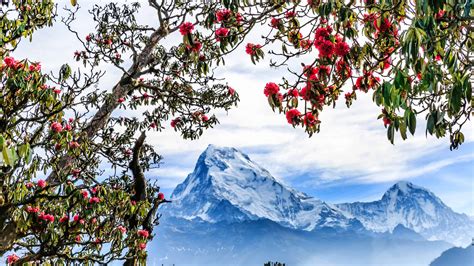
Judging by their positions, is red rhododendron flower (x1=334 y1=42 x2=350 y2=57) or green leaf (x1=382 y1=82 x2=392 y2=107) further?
red rhododendron flower (x1=334 y1=42 x2=350 y2=57)

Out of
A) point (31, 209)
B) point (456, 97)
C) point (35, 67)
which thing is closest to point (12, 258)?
point (31, 209)

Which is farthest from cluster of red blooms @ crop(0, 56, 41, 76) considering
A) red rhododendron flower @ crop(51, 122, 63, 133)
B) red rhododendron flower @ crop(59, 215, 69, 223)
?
red rhododendron flower @ crop(59, 215, 69, 223)

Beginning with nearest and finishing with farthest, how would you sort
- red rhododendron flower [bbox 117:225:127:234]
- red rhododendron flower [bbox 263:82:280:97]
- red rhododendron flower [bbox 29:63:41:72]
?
1. red rhododendron flower [bbox 263:82:280:97]
2. red rhododendron flower [bbox 29:63:41:72]
3. red rhododendron flower [bbox 117:225:127:234]

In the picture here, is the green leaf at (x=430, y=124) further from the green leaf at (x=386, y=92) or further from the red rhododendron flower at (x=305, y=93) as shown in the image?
the red rhododendron flower at (x=305, y=93)

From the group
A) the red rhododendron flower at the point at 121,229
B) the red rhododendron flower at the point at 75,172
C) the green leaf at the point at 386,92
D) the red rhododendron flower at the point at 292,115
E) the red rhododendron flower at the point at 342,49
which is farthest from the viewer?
the red rhododendron flower at the point at 75,172

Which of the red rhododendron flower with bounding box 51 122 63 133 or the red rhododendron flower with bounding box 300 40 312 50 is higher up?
the red rhododendron flower with bounding box 300 40 312 50

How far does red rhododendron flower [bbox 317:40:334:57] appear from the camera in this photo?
11.9 feet

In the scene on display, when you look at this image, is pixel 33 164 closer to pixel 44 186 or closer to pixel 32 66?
pixel 44 186

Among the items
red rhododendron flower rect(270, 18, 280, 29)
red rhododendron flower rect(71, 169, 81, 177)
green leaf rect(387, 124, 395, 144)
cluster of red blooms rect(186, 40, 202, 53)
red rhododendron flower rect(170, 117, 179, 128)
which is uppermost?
red rhododendron flower rect(170, 117, 179, 128)

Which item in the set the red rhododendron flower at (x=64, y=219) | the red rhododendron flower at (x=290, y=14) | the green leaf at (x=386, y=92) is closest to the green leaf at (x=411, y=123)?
the green leaf at (x=386, y=92)

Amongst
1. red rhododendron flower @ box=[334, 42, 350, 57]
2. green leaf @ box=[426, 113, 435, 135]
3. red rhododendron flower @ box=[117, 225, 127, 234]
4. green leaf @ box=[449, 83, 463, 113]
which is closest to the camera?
green leaf @ box=[449, 83, 463, 113]

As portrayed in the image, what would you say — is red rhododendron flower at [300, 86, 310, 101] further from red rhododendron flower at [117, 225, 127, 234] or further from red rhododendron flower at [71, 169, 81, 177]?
red rhododendron flower at [71, 169, 81, 177]

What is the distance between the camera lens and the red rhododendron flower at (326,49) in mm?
3619

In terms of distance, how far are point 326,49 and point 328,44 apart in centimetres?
4
